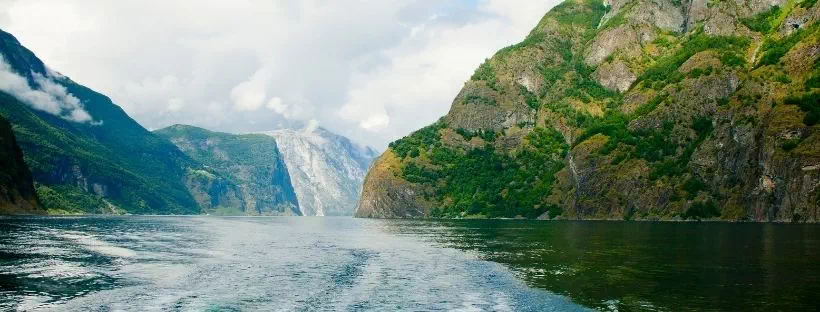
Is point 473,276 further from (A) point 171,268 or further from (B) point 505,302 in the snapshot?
(A) point 171,268

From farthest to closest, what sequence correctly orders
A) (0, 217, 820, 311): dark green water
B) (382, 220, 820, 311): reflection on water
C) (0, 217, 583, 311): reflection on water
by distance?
(0, 217, 583, 311): reflection on water
(0, 217, 820, 311): dark green water
(382, 220, 820, 311): reflection on water

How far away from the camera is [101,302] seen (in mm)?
45125

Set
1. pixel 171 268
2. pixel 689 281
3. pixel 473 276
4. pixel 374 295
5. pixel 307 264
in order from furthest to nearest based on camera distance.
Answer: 1. pixel 307 264
2. pixel 171 268
3. pixel 473 276
4. pixel 689 281
5. pixel 374 295

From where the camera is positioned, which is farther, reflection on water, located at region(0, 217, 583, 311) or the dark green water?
reflection on water, located at region(0, 217, 583, 311)

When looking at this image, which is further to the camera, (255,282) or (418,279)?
(418,279)

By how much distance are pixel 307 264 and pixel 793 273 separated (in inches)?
1999

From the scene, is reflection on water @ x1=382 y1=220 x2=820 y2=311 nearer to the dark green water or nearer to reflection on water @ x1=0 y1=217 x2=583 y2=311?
the dark green water

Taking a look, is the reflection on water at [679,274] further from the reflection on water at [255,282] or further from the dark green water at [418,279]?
the reflection on water at [255,282]

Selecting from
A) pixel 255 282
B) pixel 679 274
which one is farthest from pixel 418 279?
pixel 679 274

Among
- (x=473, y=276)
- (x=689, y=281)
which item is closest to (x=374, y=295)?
(x=473, y=276)

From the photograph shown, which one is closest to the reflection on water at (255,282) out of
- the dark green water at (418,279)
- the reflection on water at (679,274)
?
the dark green water at (418,279)

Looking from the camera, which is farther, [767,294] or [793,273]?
[793,273]

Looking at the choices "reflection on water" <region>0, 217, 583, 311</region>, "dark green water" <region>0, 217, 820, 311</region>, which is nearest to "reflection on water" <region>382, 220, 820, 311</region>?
"dark green water" <region>0, 217, 820, 311</region>

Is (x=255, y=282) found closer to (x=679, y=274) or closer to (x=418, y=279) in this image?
(x=418, y=279)
